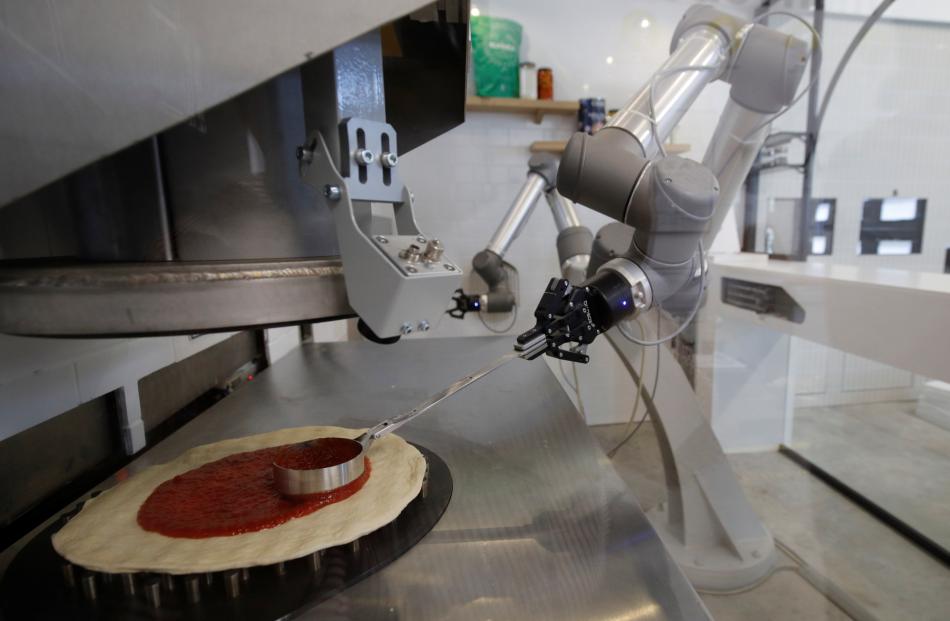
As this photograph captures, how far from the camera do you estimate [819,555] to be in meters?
1.50

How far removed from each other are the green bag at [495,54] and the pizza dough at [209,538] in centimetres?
184

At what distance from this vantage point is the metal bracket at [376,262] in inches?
15.6

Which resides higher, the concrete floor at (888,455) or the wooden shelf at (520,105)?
the wooden shelf at (520,105)

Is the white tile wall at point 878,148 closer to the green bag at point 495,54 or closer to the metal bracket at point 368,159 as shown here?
the green bag at point 495,54

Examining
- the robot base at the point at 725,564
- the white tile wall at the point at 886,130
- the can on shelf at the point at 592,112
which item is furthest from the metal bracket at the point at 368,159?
the white tile wall at the point at 886,130

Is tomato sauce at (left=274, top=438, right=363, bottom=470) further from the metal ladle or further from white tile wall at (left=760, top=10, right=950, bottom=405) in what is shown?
white tile wall at (left=760, top=10, right=950, bottom=405)

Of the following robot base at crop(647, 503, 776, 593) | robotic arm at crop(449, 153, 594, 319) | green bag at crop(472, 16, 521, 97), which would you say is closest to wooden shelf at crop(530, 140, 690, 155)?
green bag at crop(472, 16, 521, 97)

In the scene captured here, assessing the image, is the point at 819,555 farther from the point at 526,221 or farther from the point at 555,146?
the point at 555,146

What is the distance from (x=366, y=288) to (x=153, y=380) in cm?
70

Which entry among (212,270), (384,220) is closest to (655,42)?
(384,220)

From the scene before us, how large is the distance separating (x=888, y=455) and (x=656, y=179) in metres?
2.04

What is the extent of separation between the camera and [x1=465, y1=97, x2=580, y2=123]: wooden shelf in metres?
1.93

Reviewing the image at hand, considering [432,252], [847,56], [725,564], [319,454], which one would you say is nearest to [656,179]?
[432,252]

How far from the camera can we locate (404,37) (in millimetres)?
568
